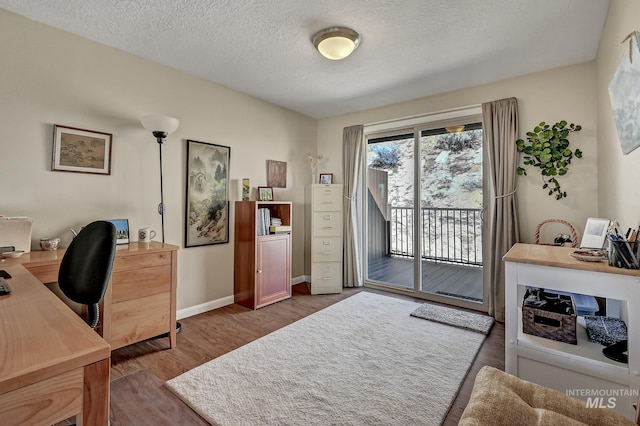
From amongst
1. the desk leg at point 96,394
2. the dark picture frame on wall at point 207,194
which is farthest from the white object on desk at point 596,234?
the dark picture frame on wall at point 207,194

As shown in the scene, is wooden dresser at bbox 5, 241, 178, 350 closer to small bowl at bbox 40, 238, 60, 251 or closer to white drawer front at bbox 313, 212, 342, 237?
small bowl at bbox 40, 238, 60, 251

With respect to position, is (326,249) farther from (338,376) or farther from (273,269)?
(338,376)


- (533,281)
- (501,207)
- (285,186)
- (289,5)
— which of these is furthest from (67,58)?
(501,207)

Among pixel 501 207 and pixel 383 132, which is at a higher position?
pixel 383 132

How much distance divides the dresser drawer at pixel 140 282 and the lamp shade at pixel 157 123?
1.20 m

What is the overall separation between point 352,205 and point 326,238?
0.65 m

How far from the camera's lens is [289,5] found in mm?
1940

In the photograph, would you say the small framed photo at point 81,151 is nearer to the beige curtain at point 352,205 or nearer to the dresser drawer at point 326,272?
the dresser drawer at point 326,272

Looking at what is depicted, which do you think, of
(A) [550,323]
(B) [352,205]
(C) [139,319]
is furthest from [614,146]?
(C) [139,319]

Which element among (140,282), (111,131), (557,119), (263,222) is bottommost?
(140,282)

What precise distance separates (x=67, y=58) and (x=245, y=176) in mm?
1856

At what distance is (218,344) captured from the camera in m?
2.42

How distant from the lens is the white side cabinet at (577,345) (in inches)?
50.6

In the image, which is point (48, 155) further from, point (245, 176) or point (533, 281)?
point (533, 281)
